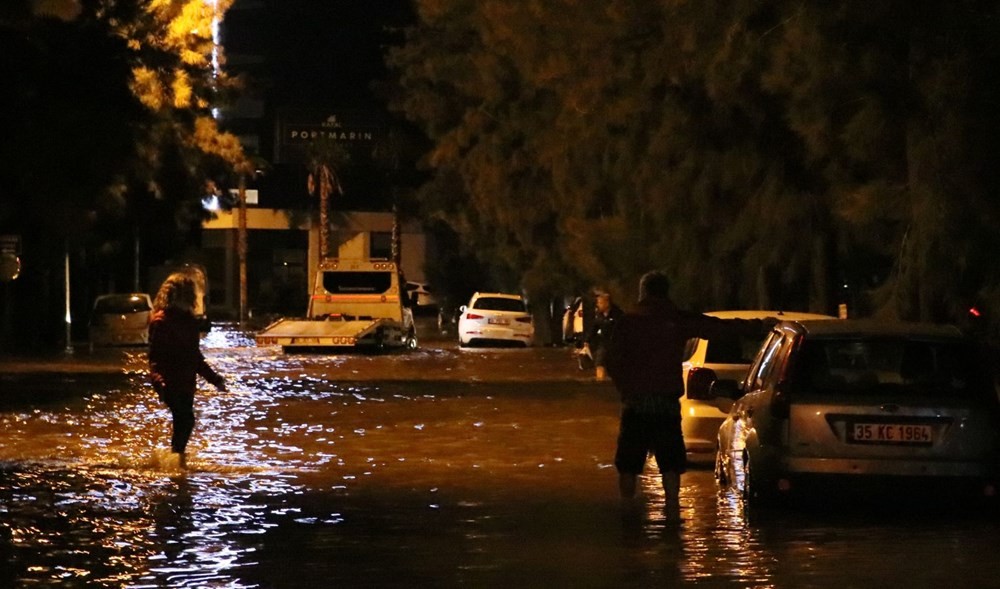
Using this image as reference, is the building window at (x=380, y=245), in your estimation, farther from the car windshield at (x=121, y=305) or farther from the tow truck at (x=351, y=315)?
the tow truck at (x=351, y=315)

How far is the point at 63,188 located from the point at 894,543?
26310mm

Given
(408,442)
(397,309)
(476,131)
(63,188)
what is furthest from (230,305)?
(408,442)

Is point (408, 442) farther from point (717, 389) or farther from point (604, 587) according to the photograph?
point (604, 587)

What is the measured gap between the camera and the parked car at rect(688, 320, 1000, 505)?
41.1 ft

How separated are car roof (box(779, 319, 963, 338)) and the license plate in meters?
0.66

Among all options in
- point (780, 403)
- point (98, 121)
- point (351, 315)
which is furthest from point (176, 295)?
point (351, 315)

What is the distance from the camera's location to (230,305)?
8938 cm

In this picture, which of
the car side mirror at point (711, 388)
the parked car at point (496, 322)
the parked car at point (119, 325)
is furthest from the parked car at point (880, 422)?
the parked car at point (119, 325)

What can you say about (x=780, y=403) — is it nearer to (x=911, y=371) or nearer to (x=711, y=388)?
(x=911, y=371)

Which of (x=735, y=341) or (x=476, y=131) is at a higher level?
(x=476, y=131)

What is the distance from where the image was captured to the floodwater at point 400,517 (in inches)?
426

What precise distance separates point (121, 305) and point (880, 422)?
1606 inches

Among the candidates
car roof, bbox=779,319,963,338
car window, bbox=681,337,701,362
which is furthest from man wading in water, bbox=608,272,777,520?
car window, bbox=681,337,701,362

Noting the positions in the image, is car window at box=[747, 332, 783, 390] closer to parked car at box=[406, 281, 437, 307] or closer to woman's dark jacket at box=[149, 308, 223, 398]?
woman's dark jacket at box=[149, 308, 223, 398]
